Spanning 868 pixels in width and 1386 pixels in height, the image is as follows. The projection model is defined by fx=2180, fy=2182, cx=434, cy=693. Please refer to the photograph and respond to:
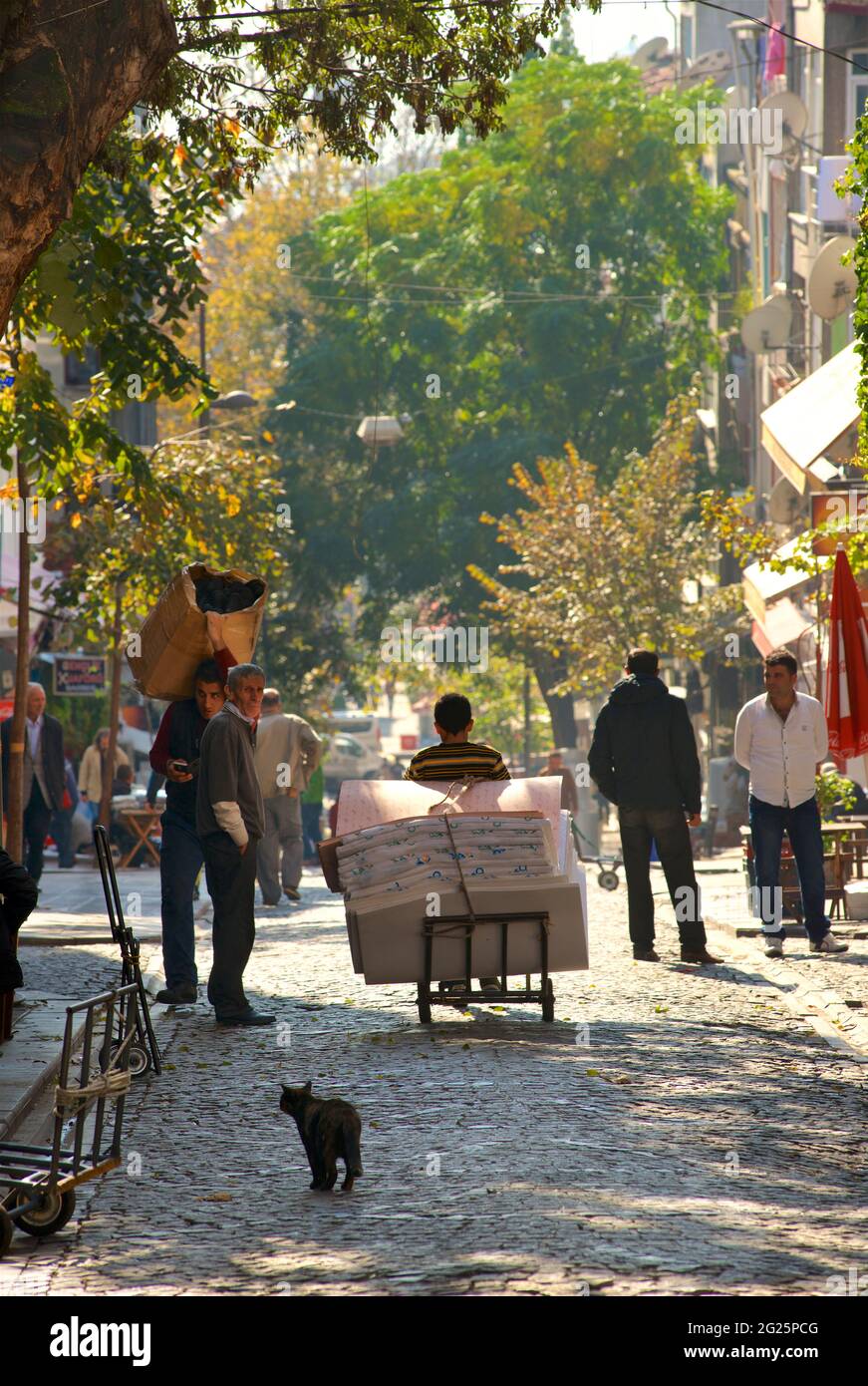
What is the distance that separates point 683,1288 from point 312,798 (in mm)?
24369

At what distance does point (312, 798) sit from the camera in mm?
29531

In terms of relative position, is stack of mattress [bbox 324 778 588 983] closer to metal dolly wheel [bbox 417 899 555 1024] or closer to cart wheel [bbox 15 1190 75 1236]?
metal dolly wheel [bbox 417 899 555 1024]

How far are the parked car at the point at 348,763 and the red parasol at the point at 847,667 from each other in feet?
161

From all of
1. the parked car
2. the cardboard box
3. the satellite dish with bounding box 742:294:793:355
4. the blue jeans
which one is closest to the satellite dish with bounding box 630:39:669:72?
the parked car

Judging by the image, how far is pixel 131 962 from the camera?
8695 mm

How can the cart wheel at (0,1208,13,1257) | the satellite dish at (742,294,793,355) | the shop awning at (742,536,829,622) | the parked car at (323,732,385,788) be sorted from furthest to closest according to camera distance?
the parked car at (323,732,385,788)
the satellite dish at (742,294,793,355)
the shop awning at (742,536,829,622)
the cart wheel at (0,1208,13,1257)

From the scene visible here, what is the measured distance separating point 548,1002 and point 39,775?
8698mm

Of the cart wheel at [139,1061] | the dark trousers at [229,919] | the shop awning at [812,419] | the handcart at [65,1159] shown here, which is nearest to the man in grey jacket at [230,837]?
the dark trousers at [229,919]

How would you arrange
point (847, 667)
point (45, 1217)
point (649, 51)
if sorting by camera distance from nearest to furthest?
point (45, 1217) → point (847, 667) → point (649, 51)

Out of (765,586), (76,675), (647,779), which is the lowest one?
(647,779)

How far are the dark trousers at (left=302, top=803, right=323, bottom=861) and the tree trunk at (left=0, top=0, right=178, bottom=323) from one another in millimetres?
19938

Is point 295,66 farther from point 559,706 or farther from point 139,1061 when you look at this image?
point 559,706

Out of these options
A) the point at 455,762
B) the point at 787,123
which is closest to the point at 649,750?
the point at 455,762

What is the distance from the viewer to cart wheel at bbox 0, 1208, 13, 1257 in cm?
591
